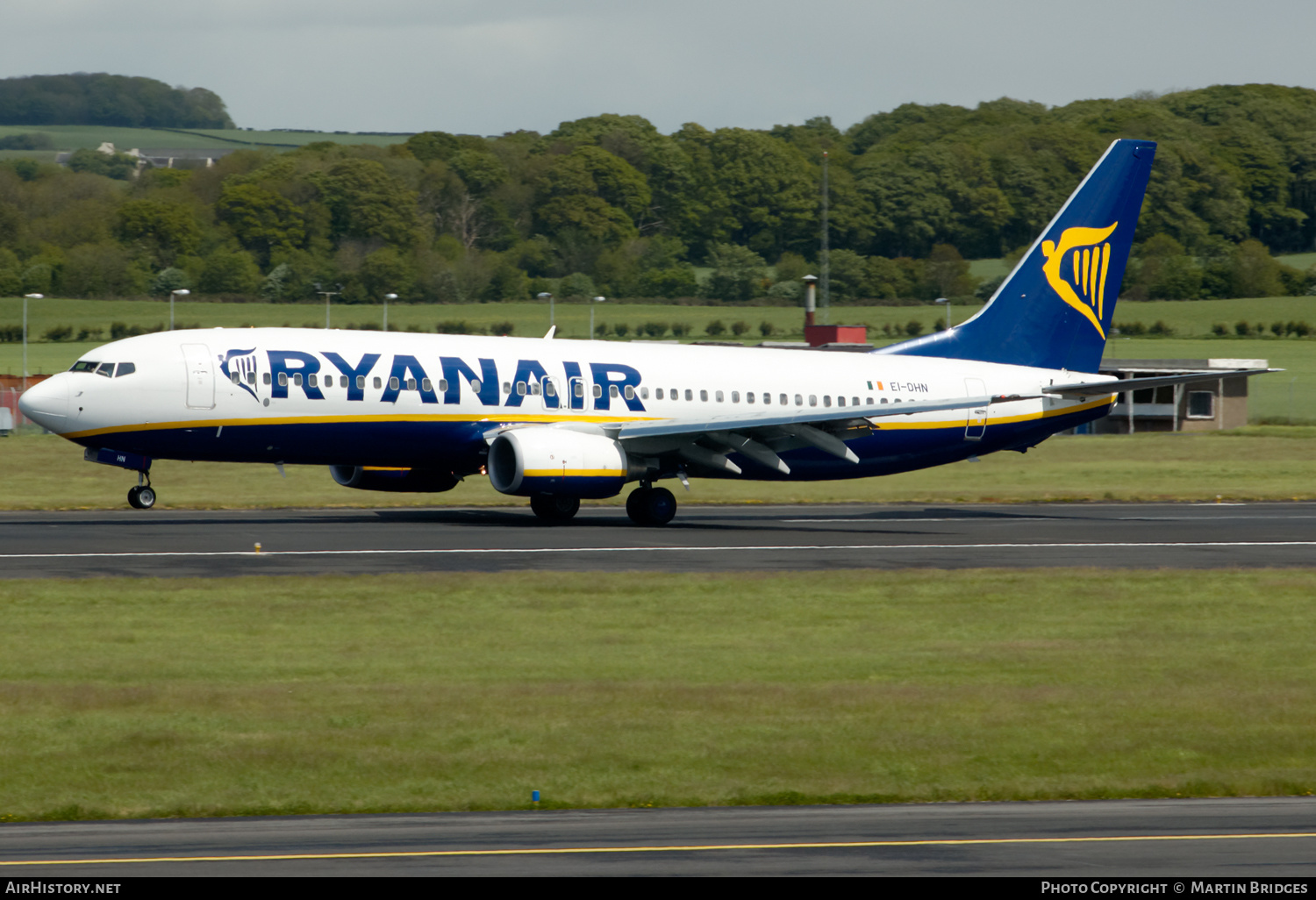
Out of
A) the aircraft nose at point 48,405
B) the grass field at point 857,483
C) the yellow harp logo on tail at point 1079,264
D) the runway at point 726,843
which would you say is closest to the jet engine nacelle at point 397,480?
the grass field at point 857,483

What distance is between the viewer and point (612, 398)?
39281 millimetres

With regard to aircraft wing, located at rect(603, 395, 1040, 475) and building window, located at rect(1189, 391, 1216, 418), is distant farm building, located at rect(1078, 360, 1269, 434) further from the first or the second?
aircraft wing, located at rect(603, 395, 1040, 475)

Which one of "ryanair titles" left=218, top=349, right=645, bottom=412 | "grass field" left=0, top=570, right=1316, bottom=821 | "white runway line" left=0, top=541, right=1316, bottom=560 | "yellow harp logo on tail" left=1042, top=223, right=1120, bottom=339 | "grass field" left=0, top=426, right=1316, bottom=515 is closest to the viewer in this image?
"grass field" left=0, top=570, right=1316, bottom=821

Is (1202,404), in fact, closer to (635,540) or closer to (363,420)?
(635,540)

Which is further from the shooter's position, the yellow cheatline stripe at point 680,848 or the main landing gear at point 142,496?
the main landing gear at point 142,496

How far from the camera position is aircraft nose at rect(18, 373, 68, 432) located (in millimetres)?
34812

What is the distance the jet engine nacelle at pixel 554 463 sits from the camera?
3597cm

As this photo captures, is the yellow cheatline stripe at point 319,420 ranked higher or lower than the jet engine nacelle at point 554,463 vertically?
higher

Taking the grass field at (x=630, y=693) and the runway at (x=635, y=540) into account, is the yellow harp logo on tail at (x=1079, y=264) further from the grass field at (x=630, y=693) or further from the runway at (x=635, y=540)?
the grass field at (x=630, y=693)

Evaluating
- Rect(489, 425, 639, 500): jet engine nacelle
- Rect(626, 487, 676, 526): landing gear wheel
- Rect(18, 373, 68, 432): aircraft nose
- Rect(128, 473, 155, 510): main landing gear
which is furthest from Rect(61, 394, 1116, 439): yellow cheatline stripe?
Rect(128, 473, 155, 510): main landing gear

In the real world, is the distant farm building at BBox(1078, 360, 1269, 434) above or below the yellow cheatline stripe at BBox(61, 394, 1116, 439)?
below

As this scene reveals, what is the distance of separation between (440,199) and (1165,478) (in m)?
117

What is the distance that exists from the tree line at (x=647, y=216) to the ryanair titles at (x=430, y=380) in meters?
95.4

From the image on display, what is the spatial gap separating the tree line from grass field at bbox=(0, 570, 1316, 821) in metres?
110
